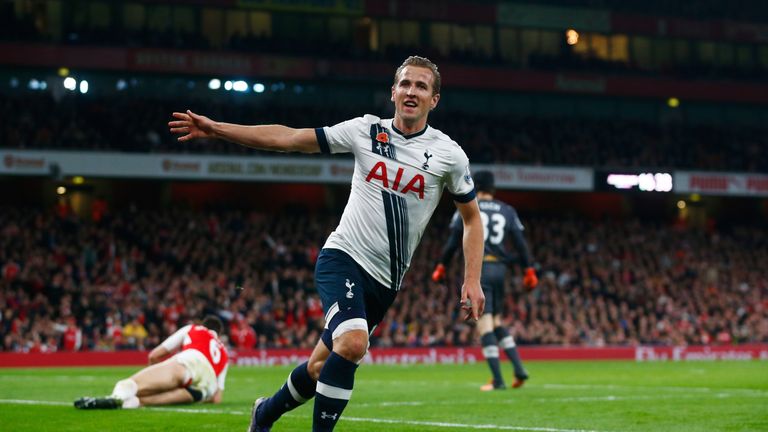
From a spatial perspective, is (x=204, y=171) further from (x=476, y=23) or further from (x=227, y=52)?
(x=476, y=23)

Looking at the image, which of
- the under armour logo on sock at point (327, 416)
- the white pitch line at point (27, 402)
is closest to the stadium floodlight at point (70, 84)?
the white pitch line at point (27, 402)

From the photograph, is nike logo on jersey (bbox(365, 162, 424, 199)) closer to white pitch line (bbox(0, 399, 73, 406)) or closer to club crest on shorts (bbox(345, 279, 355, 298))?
club crest on shorts (bbox(345, 279, 355, 298))

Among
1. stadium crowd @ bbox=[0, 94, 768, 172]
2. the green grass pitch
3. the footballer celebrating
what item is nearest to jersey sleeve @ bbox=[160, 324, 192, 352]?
the green grass pitch

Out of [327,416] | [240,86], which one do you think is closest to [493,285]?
[327,416]

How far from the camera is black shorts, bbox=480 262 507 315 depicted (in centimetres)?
1568

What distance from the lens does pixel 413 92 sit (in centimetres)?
773

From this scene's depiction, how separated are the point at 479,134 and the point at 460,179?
3808cm

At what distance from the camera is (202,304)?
30.6 meters

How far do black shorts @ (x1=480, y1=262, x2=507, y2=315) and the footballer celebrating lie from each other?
779 cm

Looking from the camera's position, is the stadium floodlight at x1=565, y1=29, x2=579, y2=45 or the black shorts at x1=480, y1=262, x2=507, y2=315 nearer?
the black shorts at x1=480, y1=262, x2=507, y2=315

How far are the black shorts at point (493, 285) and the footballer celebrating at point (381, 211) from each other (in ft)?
25.6

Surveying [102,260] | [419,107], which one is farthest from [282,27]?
[419,107]

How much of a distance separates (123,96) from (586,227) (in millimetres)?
18214

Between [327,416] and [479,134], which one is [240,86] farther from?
[327,416]
